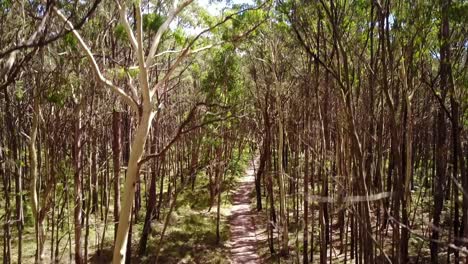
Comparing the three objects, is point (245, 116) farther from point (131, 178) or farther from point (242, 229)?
point (242, 229)

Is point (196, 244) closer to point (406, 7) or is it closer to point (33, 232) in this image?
point (33, 232)

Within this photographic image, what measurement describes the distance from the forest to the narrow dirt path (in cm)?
11

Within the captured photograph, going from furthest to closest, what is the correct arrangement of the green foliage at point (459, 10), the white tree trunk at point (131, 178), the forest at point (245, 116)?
1. the white tree trunk at point (131, 178)
2. the forest at point (245, 116)
3. the green foliage at point (459, 10)

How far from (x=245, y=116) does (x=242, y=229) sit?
8341 millimetres

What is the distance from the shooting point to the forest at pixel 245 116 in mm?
8992

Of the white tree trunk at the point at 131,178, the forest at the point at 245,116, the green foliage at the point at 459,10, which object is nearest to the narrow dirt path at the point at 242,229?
the forest at the point at 245,116

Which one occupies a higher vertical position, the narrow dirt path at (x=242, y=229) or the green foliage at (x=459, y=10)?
the green foliage at (x=459, y=10)

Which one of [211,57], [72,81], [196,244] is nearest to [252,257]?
[196,244]

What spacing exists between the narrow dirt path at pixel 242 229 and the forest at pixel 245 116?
0.11 meters

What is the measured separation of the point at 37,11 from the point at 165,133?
18.9 m

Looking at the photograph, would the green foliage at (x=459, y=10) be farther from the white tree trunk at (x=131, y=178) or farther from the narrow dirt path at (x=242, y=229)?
the narrow dirt path at (x=242, y=229)

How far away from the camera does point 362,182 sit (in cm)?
684

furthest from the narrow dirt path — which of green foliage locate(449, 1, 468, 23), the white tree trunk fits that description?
green foliage locate(449, 1, 468, 23)

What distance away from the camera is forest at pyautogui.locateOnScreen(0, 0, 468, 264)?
29.5 ft
